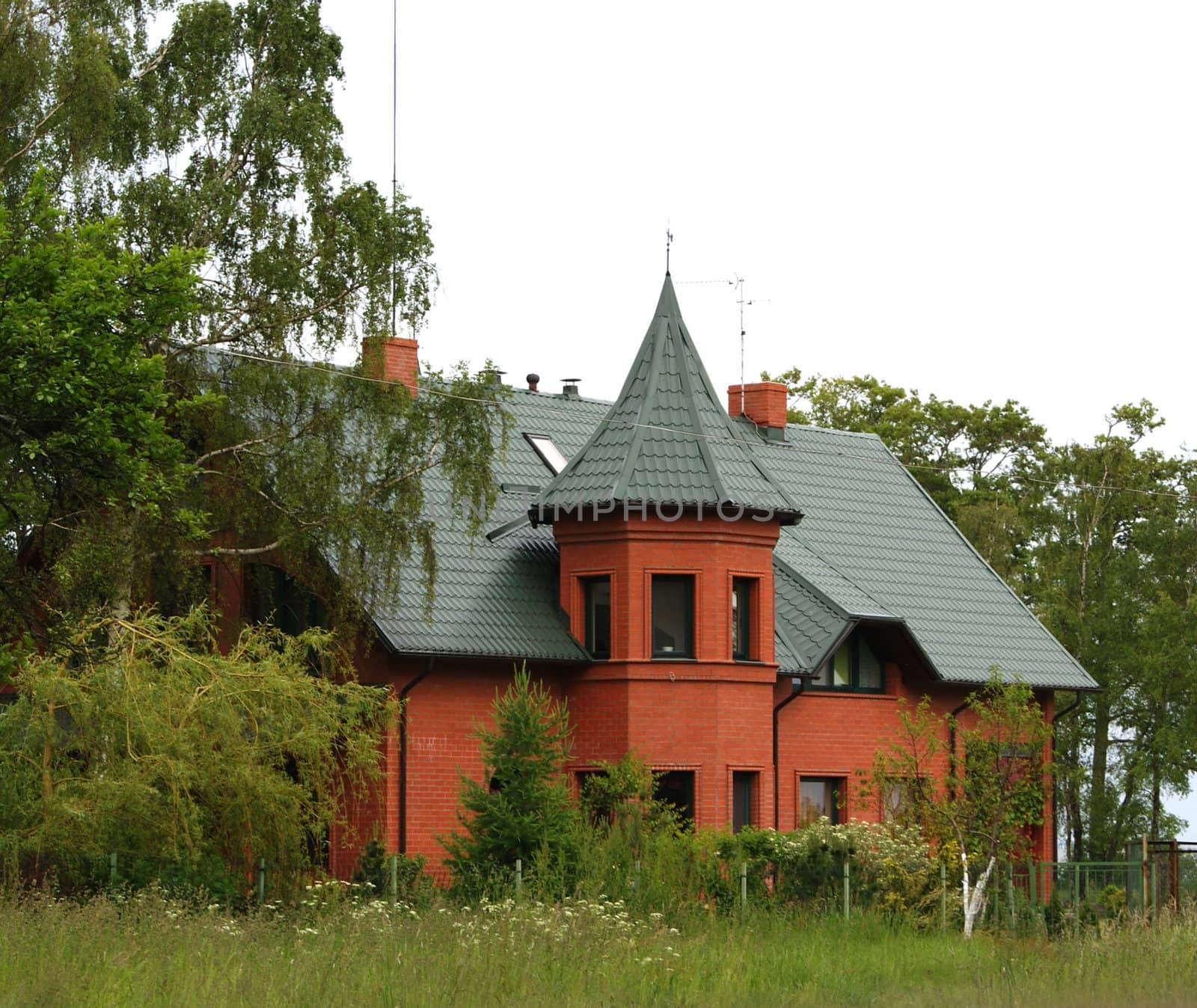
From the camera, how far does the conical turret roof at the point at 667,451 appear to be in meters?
28.3

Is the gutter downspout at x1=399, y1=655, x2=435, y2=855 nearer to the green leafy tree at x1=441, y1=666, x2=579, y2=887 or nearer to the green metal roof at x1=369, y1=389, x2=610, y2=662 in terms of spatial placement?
the green metal roof at x1=369, y1=389, x2=610, y2=662

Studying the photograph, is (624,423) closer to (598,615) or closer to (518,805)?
(598,615)

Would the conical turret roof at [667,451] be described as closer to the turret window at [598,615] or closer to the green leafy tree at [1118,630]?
the turret window at [598,615]

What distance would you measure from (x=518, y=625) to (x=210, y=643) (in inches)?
171

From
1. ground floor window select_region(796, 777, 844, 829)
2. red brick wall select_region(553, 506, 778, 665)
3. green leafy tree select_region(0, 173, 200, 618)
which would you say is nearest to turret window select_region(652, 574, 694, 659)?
red brick wall select_region(553, 506, 778, 665)

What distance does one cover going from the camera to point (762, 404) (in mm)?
37344

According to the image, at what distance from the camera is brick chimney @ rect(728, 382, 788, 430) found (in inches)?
1467

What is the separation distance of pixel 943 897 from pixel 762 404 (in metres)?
15.0

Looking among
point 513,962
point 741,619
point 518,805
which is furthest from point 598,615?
point 513,962

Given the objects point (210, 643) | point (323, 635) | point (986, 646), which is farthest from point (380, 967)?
point (986, 646)

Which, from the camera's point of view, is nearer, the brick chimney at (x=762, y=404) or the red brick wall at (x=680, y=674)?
the red brick wall at (x=680, y=674)

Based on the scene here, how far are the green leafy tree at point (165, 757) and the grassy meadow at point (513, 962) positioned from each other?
2194mm

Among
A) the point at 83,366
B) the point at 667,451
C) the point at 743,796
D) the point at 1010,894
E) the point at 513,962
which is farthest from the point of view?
the point at 667,451

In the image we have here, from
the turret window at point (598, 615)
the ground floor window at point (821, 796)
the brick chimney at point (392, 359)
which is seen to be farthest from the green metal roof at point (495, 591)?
the ground floor window at point (821, 796)
